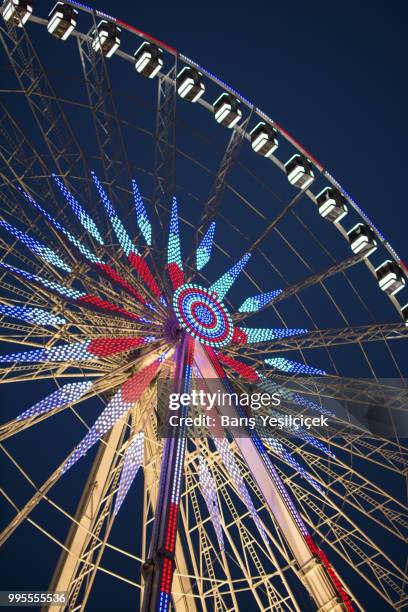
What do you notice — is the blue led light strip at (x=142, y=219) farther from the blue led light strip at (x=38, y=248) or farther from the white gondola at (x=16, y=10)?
the white gondola at (x=16, y=10)

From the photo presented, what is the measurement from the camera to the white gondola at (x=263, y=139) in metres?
15.8

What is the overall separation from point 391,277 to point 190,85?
6.53 metres

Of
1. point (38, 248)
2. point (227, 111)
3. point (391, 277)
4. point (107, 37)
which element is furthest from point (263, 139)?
point (38, 248)

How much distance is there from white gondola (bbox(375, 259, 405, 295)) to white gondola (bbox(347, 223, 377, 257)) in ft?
1.76

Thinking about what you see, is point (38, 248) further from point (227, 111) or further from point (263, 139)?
point (263, 139)

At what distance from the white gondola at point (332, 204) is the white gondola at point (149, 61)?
4.90m

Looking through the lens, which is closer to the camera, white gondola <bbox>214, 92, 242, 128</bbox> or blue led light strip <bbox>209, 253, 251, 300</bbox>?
blue led light strip <bbox>209, 253, 251, 300</bbox>

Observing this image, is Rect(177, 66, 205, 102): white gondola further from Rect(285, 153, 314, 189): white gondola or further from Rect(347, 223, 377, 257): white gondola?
Rect(347, 223, 377, 257): white gondola

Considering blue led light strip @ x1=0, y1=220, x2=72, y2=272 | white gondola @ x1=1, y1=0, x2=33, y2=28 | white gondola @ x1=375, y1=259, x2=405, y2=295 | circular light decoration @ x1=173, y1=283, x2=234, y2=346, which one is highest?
white gondola @ x1=375, y1=259, x2=405, y2=295

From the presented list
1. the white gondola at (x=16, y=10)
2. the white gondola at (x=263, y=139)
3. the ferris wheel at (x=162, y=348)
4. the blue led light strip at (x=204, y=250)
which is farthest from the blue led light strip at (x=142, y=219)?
the white gondola at (x=16, y=10)

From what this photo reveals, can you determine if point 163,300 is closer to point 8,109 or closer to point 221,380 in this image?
point 221,380

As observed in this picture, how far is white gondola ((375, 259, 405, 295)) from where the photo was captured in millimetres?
15367

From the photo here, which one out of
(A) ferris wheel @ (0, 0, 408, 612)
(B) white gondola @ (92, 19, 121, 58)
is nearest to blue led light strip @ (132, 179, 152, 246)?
(A) ferris wheel @ (0, 0, 408, 612)

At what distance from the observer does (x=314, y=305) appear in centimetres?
4366
